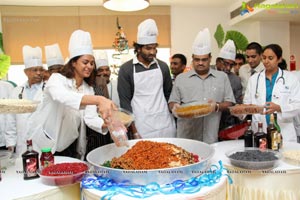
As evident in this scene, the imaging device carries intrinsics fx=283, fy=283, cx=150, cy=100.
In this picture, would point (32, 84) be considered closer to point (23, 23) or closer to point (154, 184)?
point (154, 184)

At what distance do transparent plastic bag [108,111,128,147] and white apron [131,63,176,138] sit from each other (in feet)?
2.68

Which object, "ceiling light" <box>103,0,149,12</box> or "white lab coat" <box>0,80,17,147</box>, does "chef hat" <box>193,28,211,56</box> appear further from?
"white lab coat" <box>0,80,17,147</box>

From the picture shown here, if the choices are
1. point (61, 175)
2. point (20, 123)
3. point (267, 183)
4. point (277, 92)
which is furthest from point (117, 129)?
point (277, 92)

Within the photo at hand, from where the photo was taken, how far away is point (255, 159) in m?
1.44

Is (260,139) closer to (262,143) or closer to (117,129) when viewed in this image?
(262,143)

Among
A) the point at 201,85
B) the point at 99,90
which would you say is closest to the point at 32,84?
the point at 99,90

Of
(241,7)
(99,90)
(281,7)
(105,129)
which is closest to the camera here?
(105,129)

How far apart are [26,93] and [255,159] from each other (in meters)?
1.75

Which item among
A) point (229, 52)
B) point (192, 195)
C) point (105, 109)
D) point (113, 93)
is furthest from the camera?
point (229, 52)

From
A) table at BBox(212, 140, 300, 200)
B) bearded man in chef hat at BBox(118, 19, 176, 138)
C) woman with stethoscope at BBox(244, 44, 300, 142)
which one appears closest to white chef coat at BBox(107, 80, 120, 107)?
bearded man in chef hat at BBox(118, 19, 176, 138)

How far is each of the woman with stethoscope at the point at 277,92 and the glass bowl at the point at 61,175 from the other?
1433 millimetres

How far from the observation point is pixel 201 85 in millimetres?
2217

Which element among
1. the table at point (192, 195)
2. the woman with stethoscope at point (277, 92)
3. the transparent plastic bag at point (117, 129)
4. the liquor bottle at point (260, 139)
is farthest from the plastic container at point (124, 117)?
the woman with stethoscope at point (277, 92)

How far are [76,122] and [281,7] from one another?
4.00 metres
